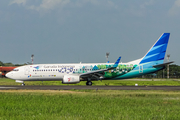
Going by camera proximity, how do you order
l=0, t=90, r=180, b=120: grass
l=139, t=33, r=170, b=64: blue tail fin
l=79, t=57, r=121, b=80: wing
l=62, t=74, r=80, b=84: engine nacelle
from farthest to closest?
l=139, t=33, r=170, b=64: blue tail fin → l=79, t=57, r=121, b=80: wing → l=62, t=74, r=80, b=84: engine nacelle → l=0, t=90, r=180, b=120: grass

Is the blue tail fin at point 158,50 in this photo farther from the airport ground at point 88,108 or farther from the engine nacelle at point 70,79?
the airport ground at point 88,108

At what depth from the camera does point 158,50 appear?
42.8 meters

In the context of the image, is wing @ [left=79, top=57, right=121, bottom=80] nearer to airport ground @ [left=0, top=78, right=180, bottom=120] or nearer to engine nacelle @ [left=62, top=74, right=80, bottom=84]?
engine nacelle @ [left=62, top=74, right=80, bottom=84]

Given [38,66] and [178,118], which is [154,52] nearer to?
[38,66]

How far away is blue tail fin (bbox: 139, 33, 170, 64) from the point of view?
42656 millimetres

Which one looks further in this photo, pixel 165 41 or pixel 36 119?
pixel 165 41

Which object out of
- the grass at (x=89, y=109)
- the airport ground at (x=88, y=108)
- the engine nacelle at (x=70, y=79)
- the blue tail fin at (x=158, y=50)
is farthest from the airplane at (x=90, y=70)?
the grass at (x=89, y=109)

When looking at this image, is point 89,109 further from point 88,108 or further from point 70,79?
point 70,79

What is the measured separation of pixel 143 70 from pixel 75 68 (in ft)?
37.8

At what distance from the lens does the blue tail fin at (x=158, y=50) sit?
140ft

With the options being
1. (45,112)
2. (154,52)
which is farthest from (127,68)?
(45,112)

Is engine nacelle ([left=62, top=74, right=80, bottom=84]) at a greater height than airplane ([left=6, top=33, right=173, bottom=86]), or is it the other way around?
airplane ([left=6, top=33, right=173, bottom=86])

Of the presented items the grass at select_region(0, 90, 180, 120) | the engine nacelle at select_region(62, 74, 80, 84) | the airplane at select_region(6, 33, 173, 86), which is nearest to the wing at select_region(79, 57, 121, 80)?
the airplane at select_region(6, 33, 173, 86)

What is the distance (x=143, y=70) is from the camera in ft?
139
